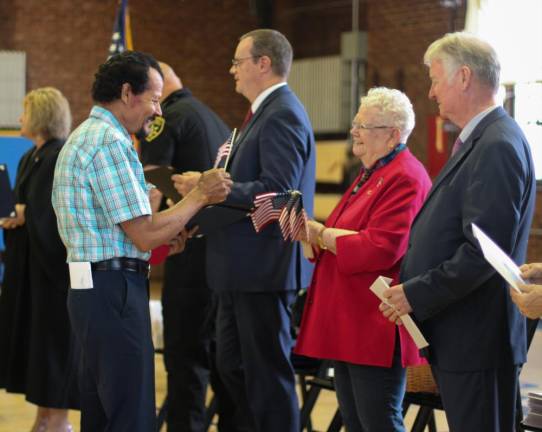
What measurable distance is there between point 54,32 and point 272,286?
7727mm

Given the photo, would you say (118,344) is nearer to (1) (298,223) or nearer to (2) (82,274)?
(2) (82,274)

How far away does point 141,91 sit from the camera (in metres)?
2.75

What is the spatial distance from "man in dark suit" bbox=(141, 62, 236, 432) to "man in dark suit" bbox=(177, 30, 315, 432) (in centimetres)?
56

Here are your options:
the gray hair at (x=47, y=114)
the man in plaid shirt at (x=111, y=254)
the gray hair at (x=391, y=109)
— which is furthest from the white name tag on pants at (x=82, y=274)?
the gray hair at (x=47, y=114)

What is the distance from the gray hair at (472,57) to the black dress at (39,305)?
230cm

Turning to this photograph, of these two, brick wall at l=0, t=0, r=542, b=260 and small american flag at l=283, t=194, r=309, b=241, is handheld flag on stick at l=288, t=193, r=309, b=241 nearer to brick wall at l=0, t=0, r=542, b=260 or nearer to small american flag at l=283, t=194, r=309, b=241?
small american flag at l=283, t=194, r=309, b=241

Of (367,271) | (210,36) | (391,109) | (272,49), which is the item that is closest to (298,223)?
(367,271)

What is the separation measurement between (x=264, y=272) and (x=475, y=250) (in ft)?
3.94

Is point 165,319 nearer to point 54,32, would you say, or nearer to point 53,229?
point 53,229

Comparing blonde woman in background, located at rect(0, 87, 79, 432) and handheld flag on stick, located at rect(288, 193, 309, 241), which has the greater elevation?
handheld flag on stick, located at rect(288, 193, 309, 241)

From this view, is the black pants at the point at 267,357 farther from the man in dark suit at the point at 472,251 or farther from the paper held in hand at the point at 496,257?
the paper held in hand at the point at 496,257

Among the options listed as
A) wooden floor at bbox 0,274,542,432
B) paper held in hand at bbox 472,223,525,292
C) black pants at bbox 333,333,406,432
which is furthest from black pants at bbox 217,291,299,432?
paper held in hand at bbox 472,223,525,292

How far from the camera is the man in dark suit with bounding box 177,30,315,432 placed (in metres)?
3.38

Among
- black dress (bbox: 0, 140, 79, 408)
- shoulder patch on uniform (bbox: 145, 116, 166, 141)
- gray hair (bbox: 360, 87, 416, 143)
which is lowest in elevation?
black dress (bbox: 0, 140, 79, 408)
